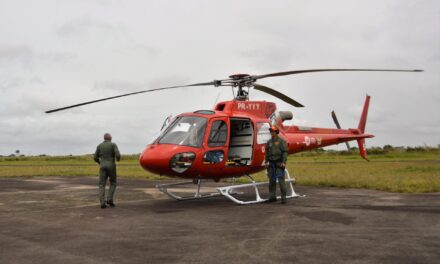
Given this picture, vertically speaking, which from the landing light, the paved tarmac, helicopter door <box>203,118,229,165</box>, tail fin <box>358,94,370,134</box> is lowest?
the paved tarmac

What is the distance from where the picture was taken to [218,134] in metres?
12.6

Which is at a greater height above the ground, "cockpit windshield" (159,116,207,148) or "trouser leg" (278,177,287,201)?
"cockpit windshield" (159,116,207,148)

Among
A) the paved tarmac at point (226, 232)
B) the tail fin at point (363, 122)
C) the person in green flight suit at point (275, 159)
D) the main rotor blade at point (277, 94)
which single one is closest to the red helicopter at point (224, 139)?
the main rotor blade at point (277, 94)

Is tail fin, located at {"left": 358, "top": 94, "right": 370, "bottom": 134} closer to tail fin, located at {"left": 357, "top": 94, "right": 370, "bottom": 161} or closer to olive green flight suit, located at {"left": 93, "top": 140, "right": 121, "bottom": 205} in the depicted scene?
tail fin, located at {"left": 357, "top": 94, "right": 370, "bottom": 161}

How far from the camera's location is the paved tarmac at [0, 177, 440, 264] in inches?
240

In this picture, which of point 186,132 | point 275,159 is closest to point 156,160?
point 186,132

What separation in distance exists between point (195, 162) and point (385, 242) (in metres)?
6.04

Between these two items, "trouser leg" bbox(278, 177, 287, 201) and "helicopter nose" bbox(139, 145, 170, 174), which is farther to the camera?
"trouser leg" bbox(278, 177, 287, 201)

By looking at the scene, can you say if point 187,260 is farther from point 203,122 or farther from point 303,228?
point 203,122

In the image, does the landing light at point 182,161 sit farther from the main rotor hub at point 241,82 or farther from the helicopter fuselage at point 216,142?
the main rotor hub at point 241,82

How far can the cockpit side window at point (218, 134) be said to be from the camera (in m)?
12.4

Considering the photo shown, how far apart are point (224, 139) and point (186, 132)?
4.15 ft

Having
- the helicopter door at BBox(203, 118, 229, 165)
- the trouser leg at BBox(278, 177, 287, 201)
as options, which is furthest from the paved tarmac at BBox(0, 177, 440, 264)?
the helicopter door at BBox(203, 118, 229, 165)

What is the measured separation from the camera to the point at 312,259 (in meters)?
5.81
